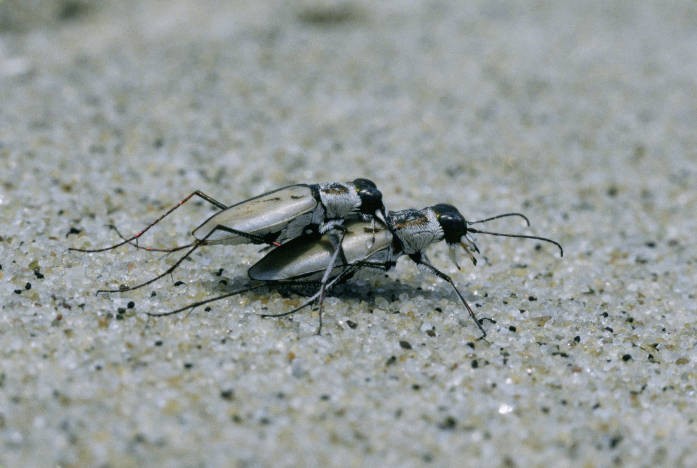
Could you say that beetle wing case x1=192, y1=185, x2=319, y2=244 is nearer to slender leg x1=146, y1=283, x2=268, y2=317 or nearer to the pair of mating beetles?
the pair of mating beetles

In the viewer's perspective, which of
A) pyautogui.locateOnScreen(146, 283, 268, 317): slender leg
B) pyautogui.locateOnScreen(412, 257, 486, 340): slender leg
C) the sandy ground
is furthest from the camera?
pyautogui.locateOnScreen(412, 257, 486, 340): slender leg

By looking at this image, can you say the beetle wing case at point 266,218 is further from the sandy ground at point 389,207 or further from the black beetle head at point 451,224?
the black beetle head at point 451,224

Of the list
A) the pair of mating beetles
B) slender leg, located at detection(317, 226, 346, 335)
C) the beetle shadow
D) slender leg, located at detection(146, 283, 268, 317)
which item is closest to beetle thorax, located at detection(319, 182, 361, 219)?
the pair of mating beetles

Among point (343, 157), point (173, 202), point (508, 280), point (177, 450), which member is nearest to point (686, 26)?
point (343, 157)

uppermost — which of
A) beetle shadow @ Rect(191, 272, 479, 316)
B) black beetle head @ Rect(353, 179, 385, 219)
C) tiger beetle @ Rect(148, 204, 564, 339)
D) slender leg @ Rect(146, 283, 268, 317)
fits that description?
black beetle head @ Rect(353, 179, 385, 219)

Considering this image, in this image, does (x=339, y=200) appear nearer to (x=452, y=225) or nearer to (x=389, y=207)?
(x=452, y=225)

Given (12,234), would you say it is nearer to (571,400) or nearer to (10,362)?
(10,362)

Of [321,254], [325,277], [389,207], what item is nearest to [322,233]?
[321,254]
